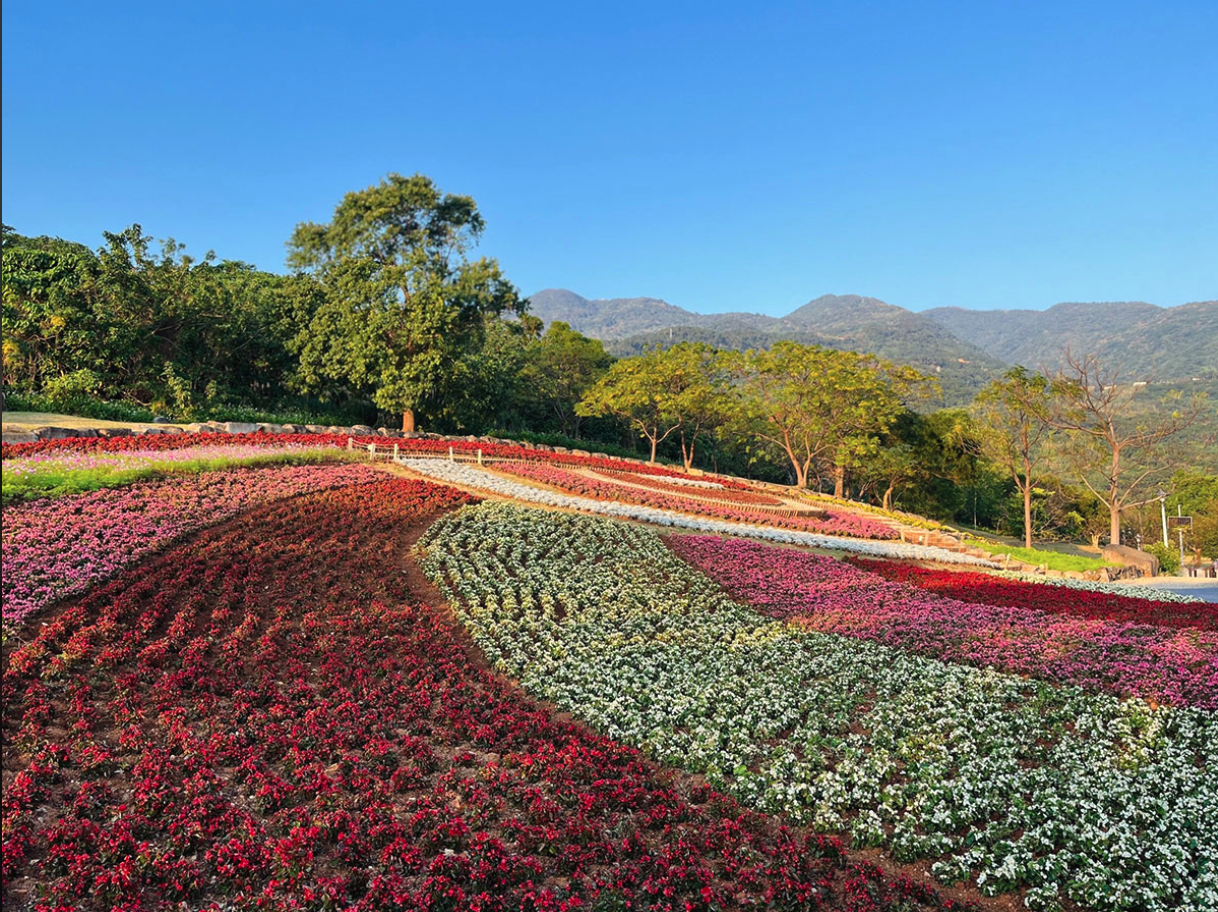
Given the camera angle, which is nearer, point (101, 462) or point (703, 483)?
point (101, 462)

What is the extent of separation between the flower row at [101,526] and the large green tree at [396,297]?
16.6 meters

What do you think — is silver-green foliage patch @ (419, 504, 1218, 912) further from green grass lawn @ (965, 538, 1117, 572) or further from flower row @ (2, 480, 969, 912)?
green grass lawn @ (965, 538, 1117, 572)

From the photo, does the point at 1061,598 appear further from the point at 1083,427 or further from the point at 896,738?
the point at 1083,427

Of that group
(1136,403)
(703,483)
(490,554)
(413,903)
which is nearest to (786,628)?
(490,554)

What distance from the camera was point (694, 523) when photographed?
19.3m

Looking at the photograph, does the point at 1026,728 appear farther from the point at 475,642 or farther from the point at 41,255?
the point at 41,255

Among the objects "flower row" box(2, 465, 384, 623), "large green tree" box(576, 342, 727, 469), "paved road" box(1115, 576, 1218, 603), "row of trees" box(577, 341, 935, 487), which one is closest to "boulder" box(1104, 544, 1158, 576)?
"paved road" box(1115, 576, 1218, 603)

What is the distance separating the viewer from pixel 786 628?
1113 cm

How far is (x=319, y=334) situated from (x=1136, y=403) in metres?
32.0

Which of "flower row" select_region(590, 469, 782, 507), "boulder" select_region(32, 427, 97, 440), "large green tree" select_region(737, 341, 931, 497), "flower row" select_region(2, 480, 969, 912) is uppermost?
"large green tree" select_region(737, 341, 931, 497)

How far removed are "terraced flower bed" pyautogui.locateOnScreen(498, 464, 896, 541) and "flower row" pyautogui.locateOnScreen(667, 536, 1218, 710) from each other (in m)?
5.82

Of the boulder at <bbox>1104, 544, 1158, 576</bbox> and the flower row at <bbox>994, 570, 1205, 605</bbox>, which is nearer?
the flower row at <bbox>994, 570, 1205, 605</bbox>

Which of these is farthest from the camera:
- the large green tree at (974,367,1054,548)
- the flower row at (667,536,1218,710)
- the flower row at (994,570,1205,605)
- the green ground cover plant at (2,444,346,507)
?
the large green tree at (974,367,1054,548)

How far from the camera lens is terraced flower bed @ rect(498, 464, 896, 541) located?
21.5m
